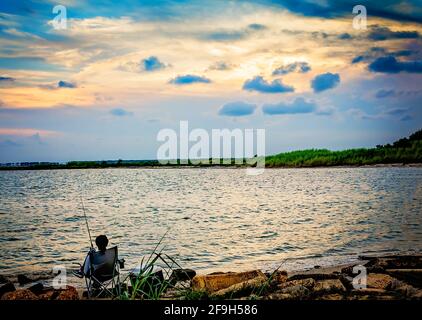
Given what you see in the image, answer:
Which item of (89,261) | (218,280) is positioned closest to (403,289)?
(218,280)

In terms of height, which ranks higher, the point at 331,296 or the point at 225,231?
the point at 331,296

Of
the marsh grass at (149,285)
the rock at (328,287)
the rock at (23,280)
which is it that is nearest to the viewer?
the marsh grass at (149,285)

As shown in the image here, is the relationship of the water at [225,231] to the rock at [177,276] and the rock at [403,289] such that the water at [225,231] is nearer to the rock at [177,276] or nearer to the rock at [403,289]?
the rock at [177,276]

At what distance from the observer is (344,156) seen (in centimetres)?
6028

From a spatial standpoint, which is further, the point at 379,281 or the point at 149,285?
the point at 379,281

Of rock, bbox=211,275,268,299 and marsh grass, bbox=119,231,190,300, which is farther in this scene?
rock, bbox=211,275,268,299

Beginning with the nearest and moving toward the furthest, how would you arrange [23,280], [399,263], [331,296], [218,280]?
[331,296] → [218,280] → [399,263] → [23,280]

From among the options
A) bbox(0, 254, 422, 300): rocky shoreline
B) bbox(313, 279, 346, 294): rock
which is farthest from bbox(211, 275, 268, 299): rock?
bbox(313, 279, 346, 294): rock

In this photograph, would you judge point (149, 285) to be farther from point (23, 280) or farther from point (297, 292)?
point (23, 280)

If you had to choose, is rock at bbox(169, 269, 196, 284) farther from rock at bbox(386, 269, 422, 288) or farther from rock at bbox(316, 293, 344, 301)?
rock at bbox(386, 269, 422, 288)

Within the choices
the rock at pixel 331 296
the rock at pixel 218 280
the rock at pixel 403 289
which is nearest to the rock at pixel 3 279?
the rock at pixel 218 280

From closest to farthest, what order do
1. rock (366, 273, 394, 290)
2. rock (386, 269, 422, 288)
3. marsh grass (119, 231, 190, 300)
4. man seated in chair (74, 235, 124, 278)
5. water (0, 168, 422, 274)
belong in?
marsh grass (119, 231, 190, 300), man seated in chair (74, 235, 124, 278), rock (366, 273, 394, 290), rock (386, 269, 422, 288), water (0, 168, 422, 274)
